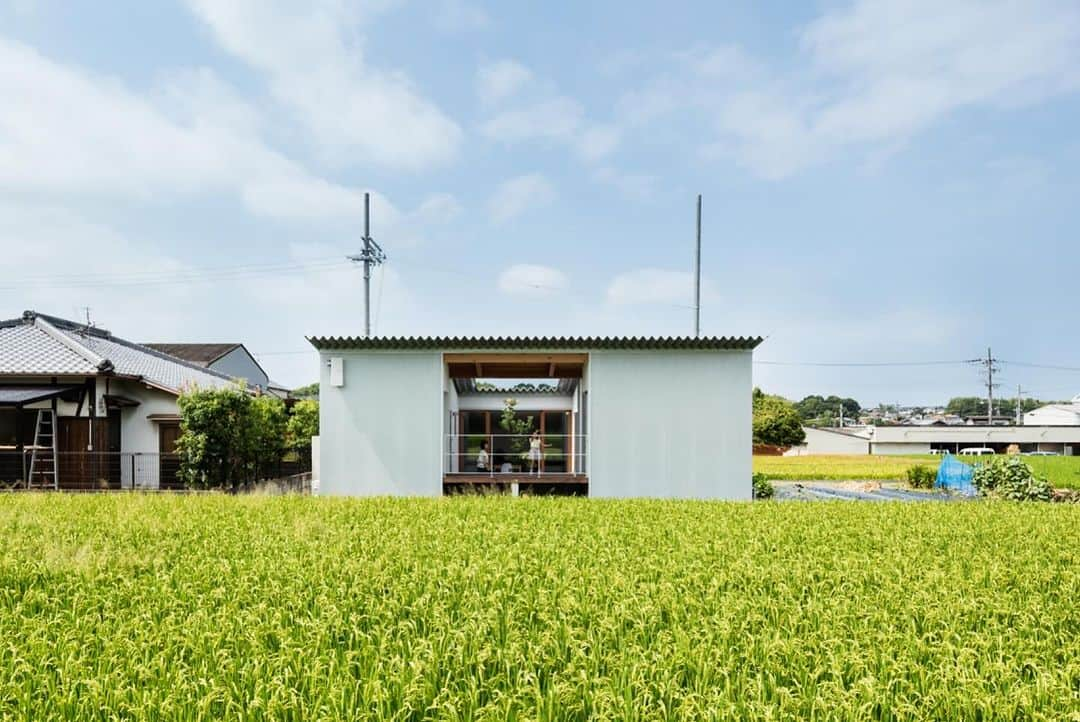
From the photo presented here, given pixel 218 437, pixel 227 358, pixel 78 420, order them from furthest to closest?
pixel 227 358, pixel 78 420, pixel 218 437

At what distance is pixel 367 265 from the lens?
21781mm

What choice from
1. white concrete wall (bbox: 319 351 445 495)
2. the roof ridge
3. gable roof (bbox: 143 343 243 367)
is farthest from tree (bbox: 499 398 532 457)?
gable roof (bbox: 143 343 243 367)

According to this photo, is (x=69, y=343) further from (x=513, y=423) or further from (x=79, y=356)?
(x=513, y=423)

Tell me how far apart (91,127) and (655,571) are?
15.2 metres

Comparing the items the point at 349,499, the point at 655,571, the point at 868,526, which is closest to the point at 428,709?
the point at 655,571

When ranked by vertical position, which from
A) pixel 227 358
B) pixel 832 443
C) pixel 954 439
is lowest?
pixel 832 443

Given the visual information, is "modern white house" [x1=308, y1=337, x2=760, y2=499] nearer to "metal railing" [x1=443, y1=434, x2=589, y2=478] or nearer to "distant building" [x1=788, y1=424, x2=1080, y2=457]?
"metal railing" [x1=443, y1=434, x2=589, y2=478]

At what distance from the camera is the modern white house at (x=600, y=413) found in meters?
12.5

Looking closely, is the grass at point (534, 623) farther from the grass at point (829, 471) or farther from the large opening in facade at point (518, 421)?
the grass at point (829, 471)

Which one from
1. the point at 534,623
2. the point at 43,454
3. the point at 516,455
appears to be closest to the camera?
the point at 534,623

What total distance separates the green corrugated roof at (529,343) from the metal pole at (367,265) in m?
8.54

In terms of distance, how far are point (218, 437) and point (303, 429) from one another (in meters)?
6.85

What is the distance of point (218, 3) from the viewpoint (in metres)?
10.4

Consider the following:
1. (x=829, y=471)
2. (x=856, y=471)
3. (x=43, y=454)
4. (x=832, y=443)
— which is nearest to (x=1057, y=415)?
(x=832, y=443)
